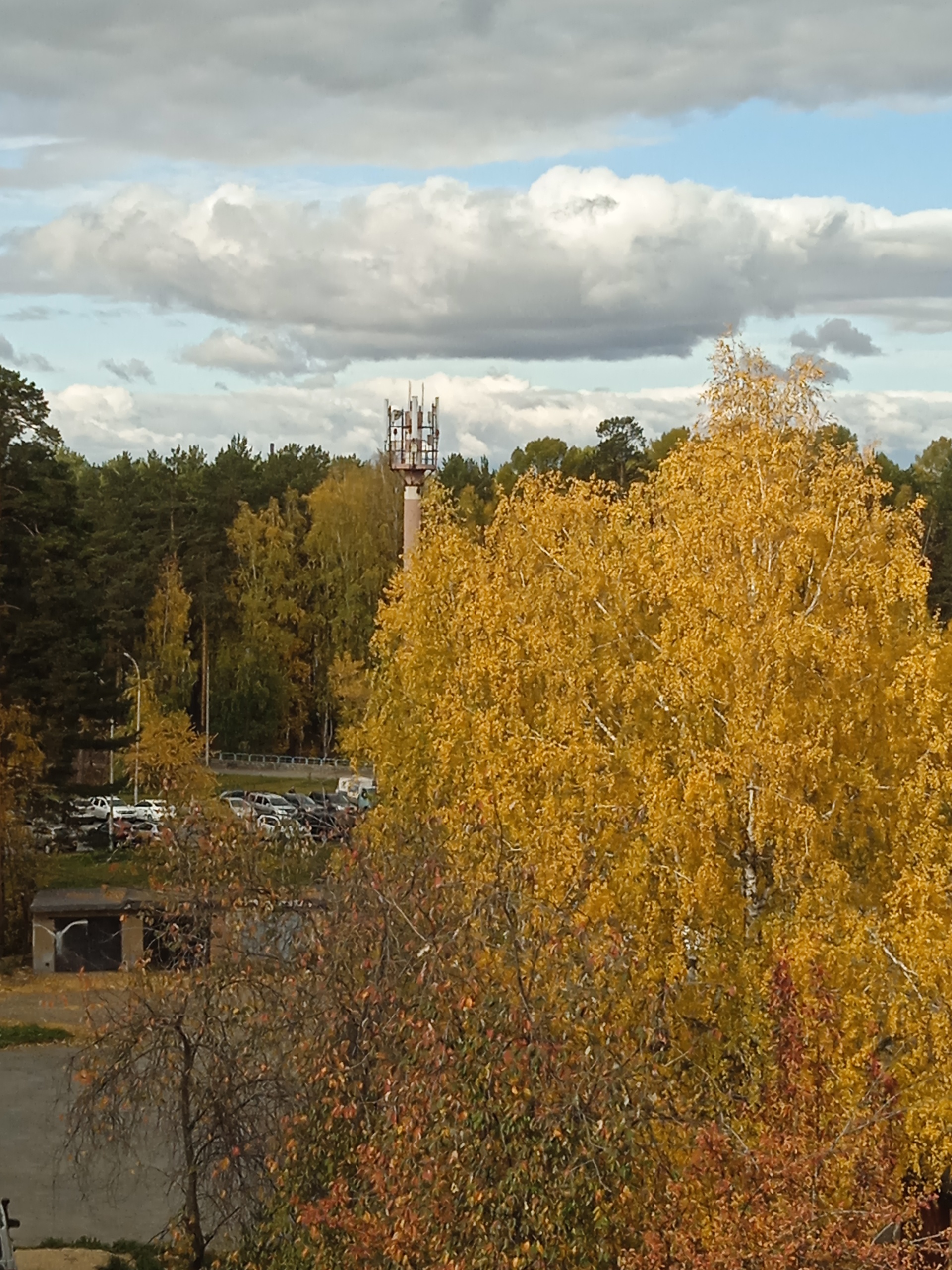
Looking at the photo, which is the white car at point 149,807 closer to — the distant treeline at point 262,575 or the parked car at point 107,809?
the parked car at point 107,809

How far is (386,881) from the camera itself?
11.9 meters

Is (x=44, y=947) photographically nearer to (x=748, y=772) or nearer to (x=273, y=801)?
(x=273, y=801)

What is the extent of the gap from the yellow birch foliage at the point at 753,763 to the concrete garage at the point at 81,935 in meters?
19.1

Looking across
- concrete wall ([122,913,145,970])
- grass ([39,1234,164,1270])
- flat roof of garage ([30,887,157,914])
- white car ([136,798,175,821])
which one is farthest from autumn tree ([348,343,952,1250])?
white car ([136,798,175,821])

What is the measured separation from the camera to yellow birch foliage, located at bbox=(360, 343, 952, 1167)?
13.0 metres

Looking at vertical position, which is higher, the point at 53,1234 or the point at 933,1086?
the point at 933,1086

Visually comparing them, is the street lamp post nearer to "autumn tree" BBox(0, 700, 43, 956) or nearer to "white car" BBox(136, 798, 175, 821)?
"white car" BBox(136, 798, 175, 821)

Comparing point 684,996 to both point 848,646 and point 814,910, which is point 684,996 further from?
point 848,646

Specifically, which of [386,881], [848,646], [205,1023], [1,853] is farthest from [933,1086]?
[1,853]

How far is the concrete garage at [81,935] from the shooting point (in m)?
34.3

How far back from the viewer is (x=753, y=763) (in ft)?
46.1

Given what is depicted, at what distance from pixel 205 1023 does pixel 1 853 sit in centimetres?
2402

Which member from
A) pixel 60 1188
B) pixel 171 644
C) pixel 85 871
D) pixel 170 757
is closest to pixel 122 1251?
pixel 60 1188

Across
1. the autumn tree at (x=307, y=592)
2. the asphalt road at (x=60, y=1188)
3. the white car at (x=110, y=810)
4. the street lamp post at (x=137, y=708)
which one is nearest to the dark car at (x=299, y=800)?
the street lamp post at (x=137, y=708)
